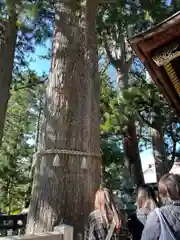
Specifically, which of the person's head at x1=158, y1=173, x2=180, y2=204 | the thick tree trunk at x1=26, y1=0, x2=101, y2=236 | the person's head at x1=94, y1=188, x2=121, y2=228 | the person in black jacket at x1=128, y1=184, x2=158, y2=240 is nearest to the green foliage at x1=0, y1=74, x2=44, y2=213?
the thick tree trunk at x1=26, y1=0, x2=101, y2=236

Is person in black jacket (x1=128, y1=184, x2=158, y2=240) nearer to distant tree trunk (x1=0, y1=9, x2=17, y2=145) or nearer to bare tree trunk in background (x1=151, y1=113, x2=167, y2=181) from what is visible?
distant tree trunk (x1=0, y1=9, x2=17, y2=145)

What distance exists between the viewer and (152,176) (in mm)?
28484

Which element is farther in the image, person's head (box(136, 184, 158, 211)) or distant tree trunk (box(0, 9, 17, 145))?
distant tree trunk (box(0, 9, 17, 145))

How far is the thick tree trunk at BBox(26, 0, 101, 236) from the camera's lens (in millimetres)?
3379

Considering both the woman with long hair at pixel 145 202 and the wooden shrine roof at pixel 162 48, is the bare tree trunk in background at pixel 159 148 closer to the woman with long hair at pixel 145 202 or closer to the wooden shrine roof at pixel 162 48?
the wooden shrine roof at pixel 162 48

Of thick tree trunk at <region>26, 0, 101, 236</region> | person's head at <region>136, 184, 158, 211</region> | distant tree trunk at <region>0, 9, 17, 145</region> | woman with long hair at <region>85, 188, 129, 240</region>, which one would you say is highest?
distant tree trunk at <region>0, 9, 17, 145</region>

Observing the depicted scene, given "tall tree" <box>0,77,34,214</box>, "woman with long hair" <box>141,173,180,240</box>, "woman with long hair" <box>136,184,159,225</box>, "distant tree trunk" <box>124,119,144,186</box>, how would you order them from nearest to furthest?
"woman with long hair" <box>141,173,180,240</box> < "woman with long hair" <box>136,184,159,225</box> < "distant tree trunk" <box>124,119,144,186</box> < "tall tree" <box>0,77,34,214</box>

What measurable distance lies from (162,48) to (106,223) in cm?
224

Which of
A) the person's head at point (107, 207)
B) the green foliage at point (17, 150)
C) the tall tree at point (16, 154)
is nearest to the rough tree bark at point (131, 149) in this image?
the green foliage at point (17, 150)

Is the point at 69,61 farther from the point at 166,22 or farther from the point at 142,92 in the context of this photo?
the point at 142,92

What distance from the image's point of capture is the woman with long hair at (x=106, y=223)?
8.46ft

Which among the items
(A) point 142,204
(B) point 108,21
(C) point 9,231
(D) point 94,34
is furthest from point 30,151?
(A) point 142,204

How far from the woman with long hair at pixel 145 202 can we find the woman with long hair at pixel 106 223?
37cm

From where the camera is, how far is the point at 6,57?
278 inches
